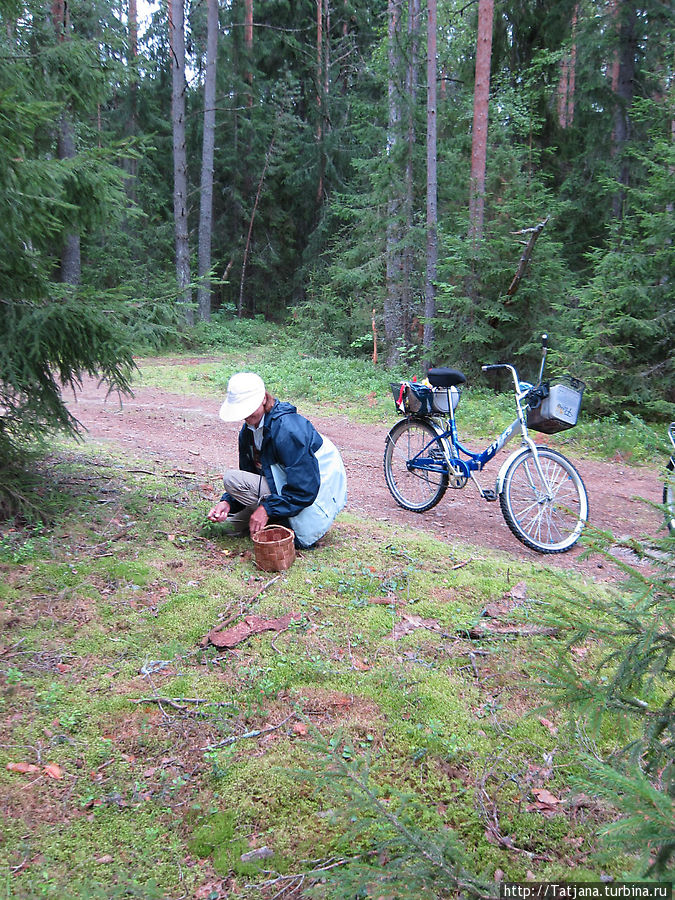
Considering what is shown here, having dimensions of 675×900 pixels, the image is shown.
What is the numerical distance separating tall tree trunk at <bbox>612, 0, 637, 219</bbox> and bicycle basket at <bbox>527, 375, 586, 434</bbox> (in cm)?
1253

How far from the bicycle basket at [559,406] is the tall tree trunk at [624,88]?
12526 millimetres

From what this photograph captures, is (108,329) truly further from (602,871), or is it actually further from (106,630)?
(602,871)

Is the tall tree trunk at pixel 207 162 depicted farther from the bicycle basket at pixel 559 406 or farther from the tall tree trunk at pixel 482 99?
the bicycle basket at pixel 559 406

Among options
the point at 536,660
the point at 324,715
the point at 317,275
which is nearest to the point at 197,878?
the point at 324,715

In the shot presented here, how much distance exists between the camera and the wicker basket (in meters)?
4.12

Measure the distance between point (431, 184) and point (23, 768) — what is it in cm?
1340

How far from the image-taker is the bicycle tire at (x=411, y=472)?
5.95 metres

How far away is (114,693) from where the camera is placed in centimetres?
289

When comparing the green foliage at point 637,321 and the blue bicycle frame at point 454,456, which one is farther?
the green foliage at point 637,321

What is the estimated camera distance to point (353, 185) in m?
23.8

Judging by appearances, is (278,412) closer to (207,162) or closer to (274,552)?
(274,552)

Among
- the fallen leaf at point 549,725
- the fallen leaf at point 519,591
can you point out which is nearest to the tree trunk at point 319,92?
the fallen leaf at point 519,591

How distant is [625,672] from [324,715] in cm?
153

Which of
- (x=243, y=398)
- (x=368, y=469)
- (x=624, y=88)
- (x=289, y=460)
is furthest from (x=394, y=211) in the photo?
(x=289, y=460)
